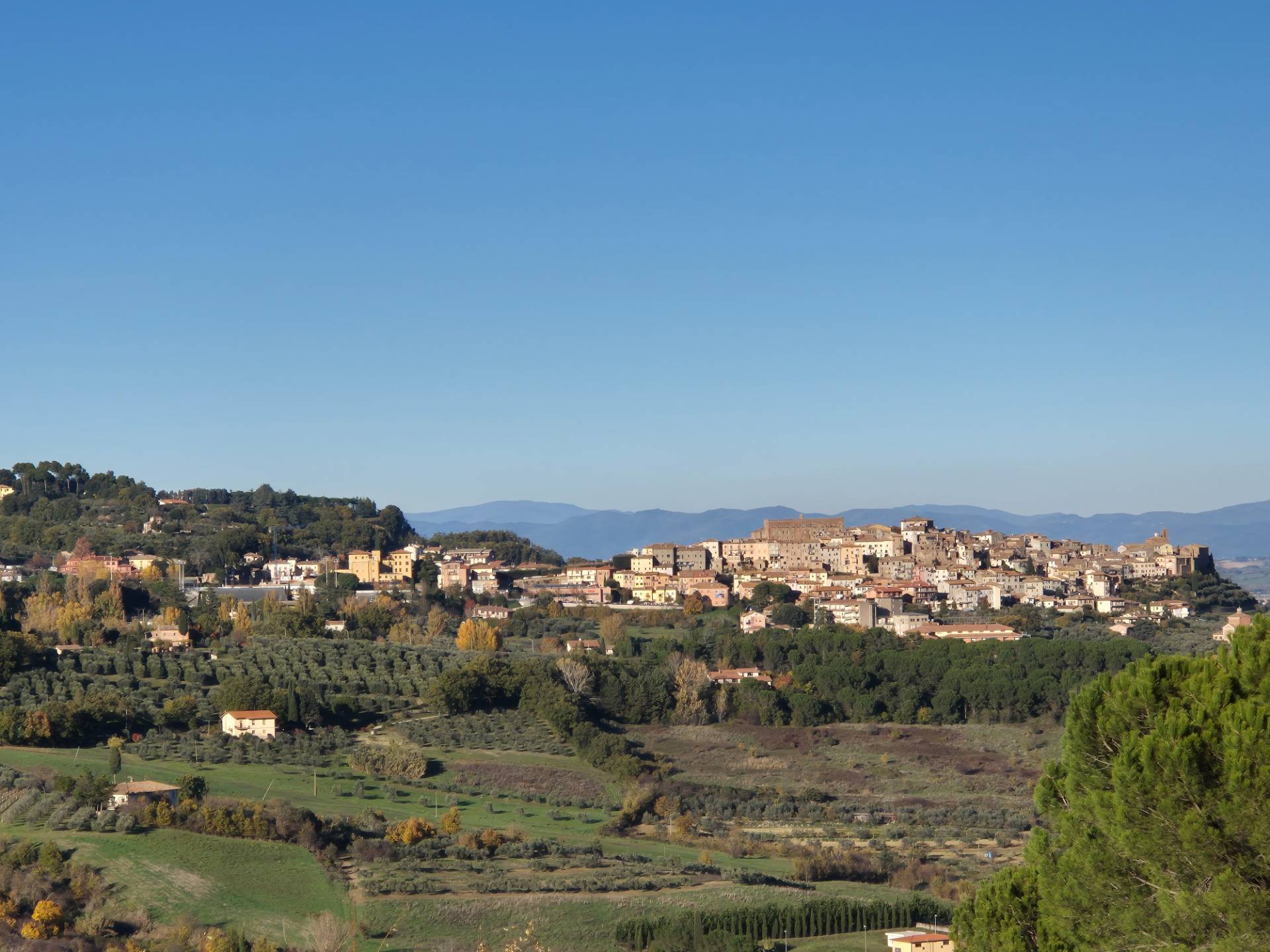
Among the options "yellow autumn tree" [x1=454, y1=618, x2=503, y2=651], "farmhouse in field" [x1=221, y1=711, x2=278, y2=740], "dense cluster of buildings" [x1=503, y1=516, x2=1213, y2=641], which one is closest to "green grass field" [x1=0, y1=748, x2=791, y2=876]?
"farmhouse in field" [x1=221, y1=711, x2=278, y2=740]

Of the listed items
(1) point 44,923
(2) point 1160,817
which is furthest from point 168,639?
(2) point 1160,817

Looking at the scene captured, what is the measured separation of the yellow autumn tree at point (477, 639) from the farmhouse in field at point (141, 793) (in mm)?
25462

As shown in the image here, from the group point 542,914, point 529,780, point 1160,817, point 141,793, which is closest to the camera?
point 1160,817

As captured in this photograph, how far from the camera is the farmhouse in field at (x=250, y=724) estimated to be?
127 feet

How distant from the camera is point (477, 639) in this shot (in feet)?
188

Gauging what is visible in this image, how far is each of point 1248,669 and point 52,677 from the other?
37463 millimetres

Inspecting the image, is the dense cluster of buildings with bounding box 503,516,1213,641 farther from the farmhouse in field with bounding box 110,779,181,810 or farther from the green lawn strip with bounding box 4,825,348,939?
the green lawn strip with bounding box 4,825,348,939

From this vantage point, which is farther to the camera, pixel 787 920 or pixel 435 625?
pixel 435 625

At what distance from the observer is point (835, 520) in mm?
94125

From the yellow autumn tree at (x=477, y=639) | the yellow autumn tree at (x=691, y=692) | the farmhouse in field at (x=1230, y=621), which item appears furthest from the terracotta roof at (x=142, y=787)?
the farmhouse in field at (x=1230, y=621)

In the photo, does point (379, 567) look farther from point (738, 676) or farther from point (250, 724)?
point (250, 724)

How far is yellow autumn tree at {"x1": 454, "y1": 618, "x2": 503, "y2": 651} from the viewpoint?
56500 millimetres

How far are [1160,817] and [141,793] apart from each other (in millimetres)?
21895

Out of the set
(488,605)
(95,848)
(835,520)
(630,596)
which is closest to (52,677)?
(95,848)
